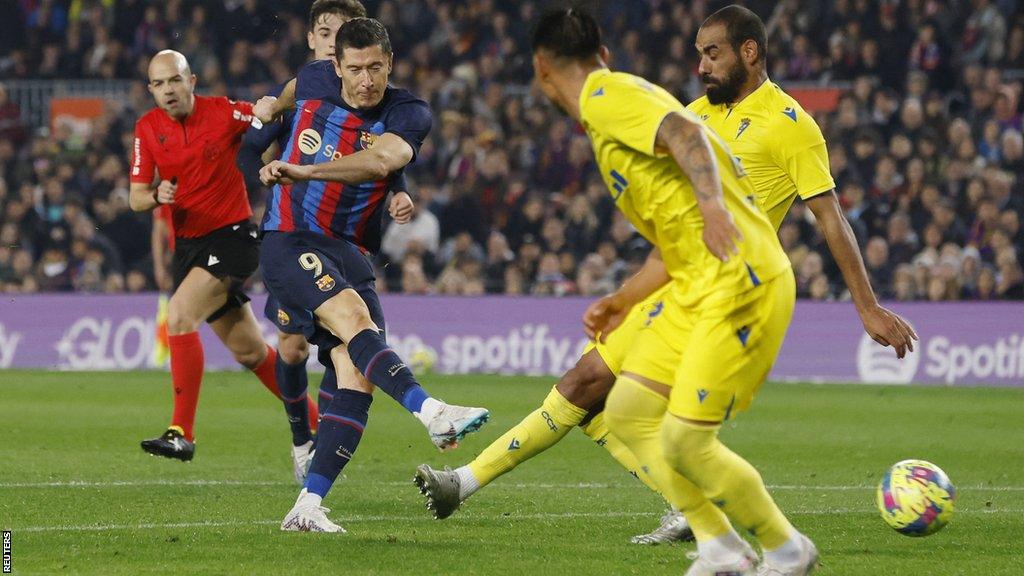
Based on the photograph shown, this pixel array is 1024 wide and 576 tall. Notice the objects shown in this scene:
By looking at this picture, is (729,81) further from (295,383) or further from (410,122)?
(295,383)

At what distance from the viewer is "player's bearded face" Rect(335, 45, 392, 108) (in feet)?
22.4

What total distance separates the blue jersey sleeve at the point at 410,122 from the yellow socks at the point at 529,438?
4.61ft

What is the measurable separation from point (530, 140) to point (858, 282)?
48.1 ft

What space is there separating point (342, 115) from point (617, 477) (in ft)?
10.2

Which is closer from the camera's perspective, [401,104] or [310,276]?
[310,276]

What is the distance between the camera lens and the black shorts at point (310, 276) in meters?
6.82

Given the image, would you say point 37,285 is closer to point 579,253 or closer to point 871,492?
point 579,253

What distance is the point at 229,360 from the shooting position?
17.5 m

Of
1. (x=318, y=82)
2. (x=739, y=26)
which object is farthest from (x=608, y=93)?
(x=318, y=82)

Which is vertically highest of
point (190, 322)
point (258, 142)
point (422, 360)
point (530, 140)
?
point (258, 142)

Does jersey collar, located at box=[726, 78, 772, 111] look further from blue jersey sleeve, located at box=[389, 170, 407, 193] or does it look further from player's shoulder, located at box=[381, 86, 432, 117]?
blue jersey sleeve, located at box=[389, 170, 407, 193]

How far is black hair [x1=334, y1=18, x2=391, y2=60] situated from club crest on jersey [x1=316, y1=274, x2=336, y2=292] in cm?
105

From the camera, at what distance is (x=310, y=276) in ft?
22.4

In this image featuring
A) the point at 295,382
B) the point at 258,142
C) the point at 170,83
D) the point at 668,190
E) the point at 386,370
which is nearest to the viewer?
the point at 668,190
